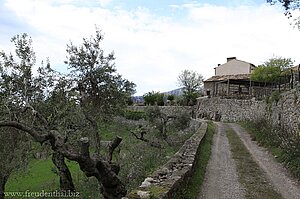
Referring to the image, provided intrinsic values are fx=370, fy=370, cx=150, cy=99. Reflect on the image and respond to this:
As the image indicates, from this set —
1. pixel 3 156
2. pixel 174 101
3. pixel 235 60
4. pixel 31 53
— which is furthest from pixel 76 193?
pixel 235 60

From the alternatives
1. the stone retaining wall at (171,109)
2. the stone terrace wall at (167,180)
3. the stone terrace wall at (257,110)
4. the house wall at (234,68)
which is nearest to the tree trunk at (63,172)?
the stone terrace wall at (167,180)

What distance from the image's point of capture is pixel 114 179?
35.2 ft

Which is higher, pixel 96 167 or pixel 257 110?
pixel 257 110

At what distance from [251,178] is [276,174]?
1.28 metres

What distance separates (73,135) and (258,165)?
810cm

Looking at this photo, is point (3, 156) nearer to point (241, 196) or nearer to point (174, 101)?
Result: point (241, 196)

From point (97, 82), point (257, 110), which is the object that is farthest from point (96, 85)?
point (257, 110)

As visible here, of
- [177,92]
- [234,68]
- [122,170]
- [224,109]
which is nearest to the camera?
[122,170]

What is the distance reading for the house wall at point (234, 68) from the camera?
2660 inches

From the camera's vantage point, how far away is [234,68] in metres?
69.7

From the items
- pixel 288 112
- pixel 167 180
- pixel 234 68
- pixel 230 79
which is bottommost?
pixel 167 180

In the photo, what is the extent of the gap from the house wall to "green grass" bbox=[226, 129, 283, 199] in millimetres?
53148

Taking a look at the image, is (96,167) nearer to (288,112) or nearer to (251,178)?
(251,178)

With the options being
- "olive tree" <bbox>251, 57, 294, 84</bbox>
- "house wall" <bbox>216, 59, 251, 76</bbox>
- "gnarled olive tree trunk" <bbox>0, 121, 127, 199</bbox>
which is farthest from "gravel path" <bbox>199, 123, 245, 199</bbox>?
"house wall" <bbox>216, 59, 251, 76</bbox>
